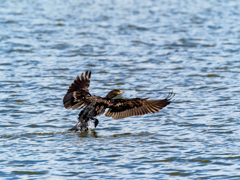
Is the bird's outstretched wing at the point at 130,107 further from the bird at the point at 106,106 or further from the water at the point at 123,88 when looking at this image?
the water at the point at 123,88

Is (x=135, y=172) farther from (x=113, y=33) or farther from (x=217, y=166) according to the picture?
(x=113, y=33)

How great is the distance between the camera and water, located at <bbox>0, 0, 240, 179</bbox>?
8.61 meters

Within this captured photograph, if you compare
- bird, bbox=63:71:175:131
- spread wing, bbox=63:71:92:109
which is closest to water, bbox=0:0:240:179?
bird, bbox=63:71:175:131

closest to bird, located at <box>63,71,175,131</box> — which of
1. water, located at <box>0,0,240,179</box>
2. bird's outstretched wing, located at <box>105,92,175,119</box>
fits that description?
bird's outstretched wing, located at <box>105,92,175,119</box>

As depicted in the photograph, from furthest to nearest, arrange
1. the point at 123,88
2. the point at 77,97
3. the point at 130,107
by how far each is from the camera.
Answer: the point at 123,88
the point at 77,97
the point at 130,107

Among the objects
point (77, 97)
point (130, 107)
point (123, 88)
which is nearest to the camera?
point (130, 107)

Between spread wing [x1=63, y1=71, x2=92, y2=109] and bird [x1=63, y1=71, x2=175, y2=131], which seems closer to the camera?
bird [x1=63, y1=71, x2=175, y2=131]

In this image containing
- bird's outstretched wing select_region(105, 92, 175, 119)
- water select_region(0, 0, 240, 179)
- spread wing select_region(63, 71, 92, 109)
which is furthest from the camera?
spread wing select_region(63, 71, 92, 109)

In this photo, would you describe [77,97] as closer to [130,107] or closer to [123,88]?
[130,107]

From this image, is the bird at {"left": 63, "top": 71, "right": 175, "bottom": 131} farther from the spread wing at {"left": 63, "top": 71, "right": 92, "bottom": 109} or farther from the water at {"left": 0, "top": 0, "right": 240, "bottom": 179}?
the water at {"left": 0, "top": 0, "right": 240, "bottom": 179}

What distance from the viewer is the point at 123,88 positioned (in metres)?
14.3

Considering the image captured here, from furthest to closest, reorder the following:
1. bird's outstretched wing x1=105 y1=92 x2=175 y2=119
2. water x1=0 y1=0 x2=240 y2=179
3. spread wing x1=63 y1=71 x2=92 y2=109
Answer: spread wing x1=63 y1=71 x2=92 y2=109 < bird's outstretched wing x1=105 y1=92 x2=175 y2=119 < water x1=0 y1=0 x2=240 y2=179

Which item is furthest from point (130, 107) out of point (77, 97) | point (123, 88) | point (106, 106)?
point (123, 88)

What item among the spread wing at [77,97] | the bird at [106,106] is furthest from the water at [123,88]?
the spread wing at [77,97]
